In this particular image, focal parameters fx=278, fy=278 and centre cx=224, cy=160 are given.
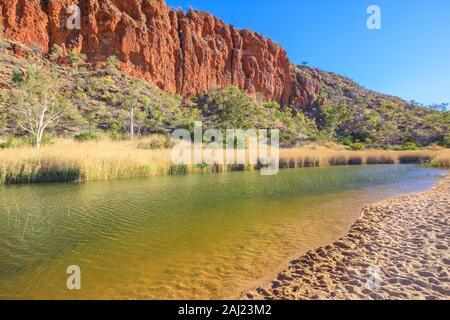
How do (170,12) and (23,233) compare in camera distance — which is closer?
(23,233)

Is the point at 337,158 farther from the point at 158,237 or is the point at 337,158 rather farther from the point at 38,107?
the point at 38,107

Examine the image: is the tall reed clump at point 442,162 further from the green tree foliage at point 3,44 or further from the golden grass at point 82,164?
the green tree foliage at point 3,44

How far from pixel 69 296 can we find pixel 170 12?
215ft

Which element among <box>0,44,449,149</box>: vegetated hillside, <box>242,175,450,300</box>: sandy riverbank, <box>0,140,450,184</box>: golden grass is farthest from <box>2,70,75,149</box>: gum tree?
<box>242,175,450,300</box>: sandy riverbank

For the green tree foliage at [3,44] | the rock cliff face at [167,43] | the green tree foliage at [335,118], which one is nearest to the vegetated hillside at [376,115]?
the green tree foliage at [335,118]

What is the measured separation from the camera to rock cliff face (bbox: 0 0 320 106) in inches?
1769

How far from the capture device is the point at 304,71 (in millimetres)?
82938

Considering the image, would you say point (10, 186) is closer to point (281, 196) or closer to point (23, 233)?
point (23, 233)

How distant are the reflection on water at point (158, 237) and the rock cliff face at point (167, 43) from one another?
46149 millimetres

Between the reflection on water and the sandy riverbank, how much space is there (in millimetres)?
357

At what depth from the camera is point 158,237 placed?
17.1 feet

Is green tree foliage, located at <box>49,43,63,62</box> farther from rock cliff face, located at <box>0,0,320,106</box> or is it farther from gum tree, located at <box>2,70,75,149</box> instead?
gum tree, located at <box>2,70,75,149</box>

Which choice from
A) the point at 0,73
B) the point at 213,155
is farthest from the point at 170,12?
the point at 213,155

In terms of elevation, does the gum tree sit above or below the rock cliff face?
below
